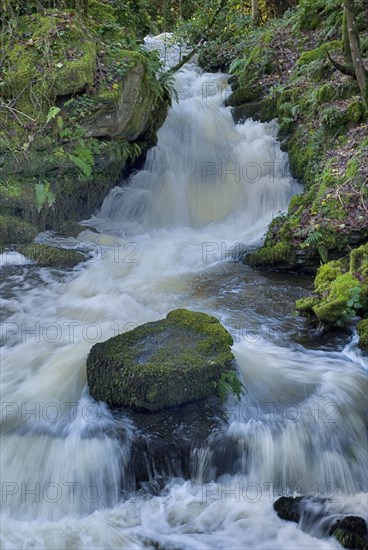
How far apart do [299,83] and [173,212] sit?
175 inches

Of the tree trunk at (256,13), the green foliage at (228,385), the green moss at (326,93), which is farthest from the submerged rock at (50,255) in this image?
the tree trunk at (256,13)

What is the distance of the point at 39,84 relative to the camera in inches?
354

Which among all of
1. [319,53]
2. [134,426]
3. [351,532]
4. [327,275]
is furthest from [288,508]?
[319,53]

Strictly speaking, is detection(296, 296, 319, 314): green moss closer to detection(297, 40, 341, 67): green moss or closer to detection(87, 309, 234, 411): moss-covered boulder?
detection(87, 309, 234, 411): moss-covered boulder

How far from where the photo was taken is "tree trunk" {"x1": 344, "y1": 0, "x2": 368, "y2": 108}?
8.97 metres

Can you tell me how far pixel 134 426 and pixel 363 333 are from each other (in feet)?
10.0

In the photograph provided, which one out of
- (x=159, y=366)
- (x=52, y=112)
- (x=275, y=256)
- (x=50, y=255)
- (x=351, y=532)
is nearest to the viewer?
(x=351, y=532)

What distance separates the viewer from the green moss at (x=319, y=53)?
12.2 m

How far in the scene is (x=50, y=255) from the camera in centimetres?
884

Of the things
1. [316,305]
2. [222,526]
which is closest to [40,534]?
[222,526]

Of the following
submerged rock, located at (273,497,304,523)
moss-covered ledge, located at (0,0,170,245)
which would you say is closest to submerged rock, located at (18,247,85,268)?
moss-covered ledge, located at (0,0,170,245)

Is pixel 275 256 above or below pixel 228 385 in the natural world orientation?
above

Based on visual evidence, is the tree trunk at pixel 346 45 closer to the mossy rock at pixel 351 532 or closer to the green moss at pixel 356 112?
the green moss at pixel 356 112

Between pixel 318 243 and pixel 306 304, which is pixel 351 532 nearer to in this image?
pixel 306 304
